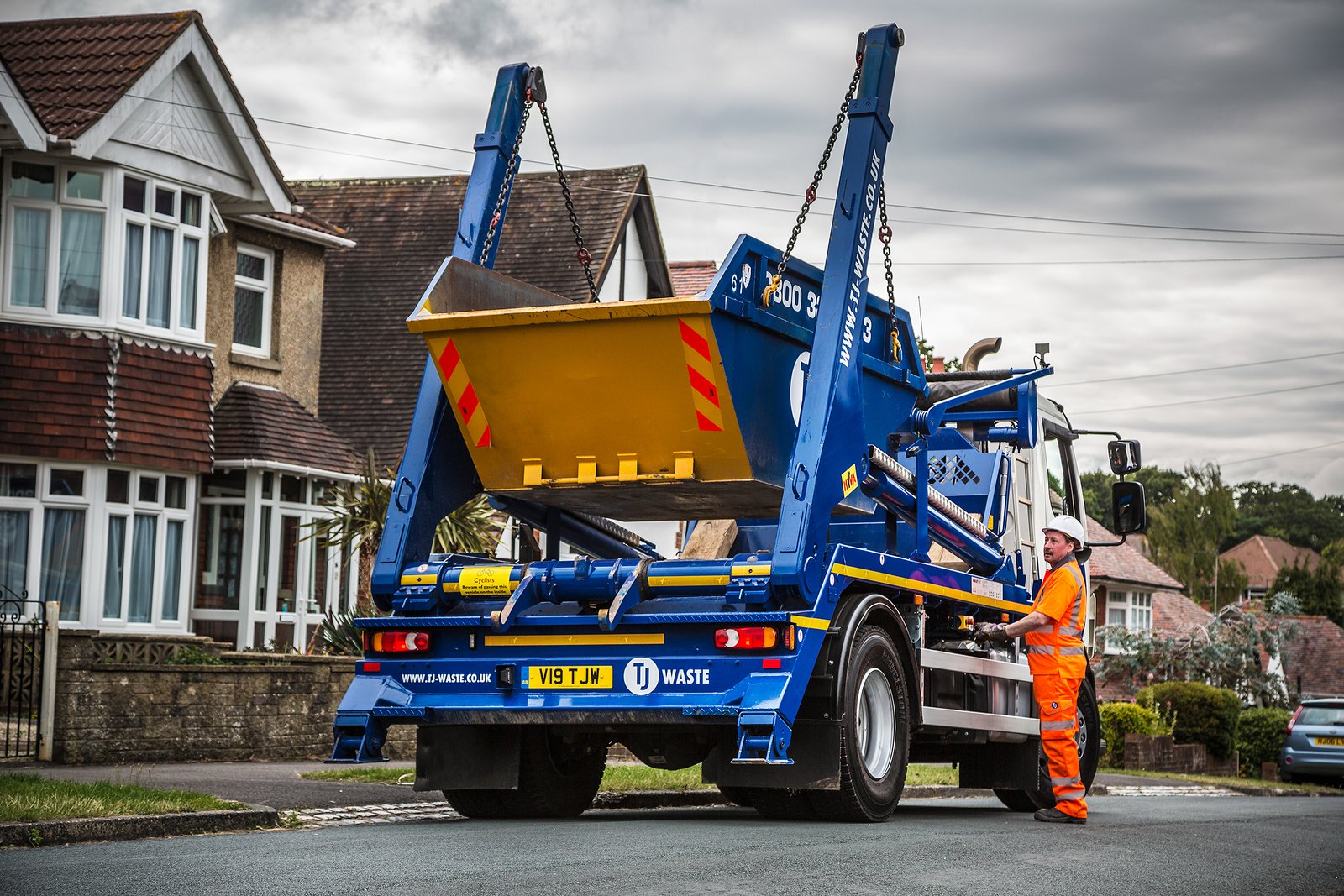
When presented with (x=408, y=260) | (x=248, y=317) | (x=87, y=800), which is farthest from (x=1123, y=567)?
(x=87, y=800)

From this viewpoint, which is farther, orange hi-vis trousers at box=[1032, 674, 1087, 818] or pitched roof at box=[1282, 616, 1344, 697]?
pitched roof at box=[1282, 616, 1344, 697]

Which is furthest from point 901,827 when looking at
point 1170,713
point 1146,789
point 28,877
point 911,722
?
point 1170,713

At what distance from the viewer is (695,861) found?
7.36m

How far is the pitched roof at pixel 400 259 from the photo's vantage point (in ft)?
84.0

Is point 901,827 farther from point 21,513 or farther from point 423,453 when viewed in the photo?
point 21,513

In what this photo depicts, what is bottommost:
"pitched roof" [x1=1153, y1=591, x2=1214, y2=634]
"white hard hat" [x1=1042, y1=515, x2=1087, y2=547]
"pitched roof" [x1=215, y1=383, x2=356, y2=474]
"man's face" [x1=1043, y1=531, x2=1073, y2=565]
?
"man's face" [x1=1043, y1=531, x2=1073, y2=565]

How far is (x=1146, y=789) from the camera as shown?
20281mm

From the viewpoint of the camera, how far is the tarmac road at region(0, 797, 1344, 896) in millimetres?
6617

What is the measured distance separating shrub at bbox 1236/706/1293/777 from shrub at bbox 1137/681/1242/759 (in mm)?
2111

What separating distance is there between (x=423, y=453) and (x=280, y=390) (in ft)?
45.2

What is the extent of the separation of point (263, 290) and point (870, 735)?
50.5ft

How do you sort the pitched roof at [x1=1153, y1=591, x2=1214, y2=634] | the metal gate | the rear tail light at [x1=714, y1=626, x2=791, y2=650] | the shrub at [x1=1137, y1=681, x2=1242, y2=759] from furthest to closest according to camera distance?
the pitched roof at [x1=1153, y1=591, x2=1214, y2=634] < the shrub at [x1=1137, y1=681, x2=1242, y2=759] < the metal gate < the rear tail light at [x1=714, y1=626, x2=791, y2=650]

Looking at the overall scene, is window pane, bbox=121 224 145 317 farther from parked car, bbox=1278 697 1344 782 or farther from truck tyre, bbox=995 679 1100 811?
parked car, bbox=1278 697 1344 782

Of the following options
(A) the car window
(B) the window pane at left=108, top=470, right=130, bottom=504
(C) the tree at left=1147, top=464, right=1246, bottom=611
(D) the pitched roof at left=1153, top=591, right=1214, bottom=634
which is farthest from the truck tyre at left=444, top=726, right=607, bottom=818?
(C) the tree at left=1147, top=464, right=1246, bottom=611
